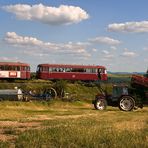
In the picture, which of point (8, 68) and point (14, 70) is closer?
point (8, 68)

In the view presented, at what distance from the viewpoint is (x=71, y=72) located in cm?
6856

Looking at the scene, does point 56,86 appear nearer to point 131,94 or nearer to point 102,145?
point 131,94

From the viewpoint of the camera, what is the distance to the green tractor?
28411mm

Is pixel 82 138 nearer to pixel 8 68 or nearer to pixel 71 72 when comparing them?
pixel 8 68

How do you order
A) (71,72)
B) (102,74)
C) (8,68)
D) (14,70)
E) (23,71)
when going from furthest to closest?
1. (102,74)
2. (71,72)
3. (23,71)
4. (14,70)
5. (8,68)

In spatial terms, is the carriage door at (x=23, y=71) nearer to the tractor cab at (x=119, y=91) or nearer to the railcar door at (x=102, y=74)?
the railcar door at (x=102, y=74)

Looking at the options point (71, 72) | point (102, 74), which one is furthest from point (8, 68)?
point (102, 74)

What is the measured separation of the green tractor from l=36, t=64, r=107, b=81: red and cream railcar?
126 ft

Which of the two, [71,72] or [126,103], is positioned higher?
[71,72]

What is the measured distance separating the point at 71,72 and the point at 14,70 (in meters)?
8.50

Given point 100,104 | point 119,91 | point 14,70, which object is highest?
point 14,70

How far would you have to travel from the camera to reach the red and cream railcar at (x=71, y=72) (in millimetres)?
67812

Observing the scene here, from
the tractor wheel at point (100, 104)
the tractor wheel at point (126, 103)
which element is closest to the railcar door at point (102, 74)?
the tractor wheel at point (100, 104)

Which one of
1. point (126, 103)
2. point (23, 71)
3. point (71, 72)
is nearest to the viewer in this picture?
point (126, 103)
